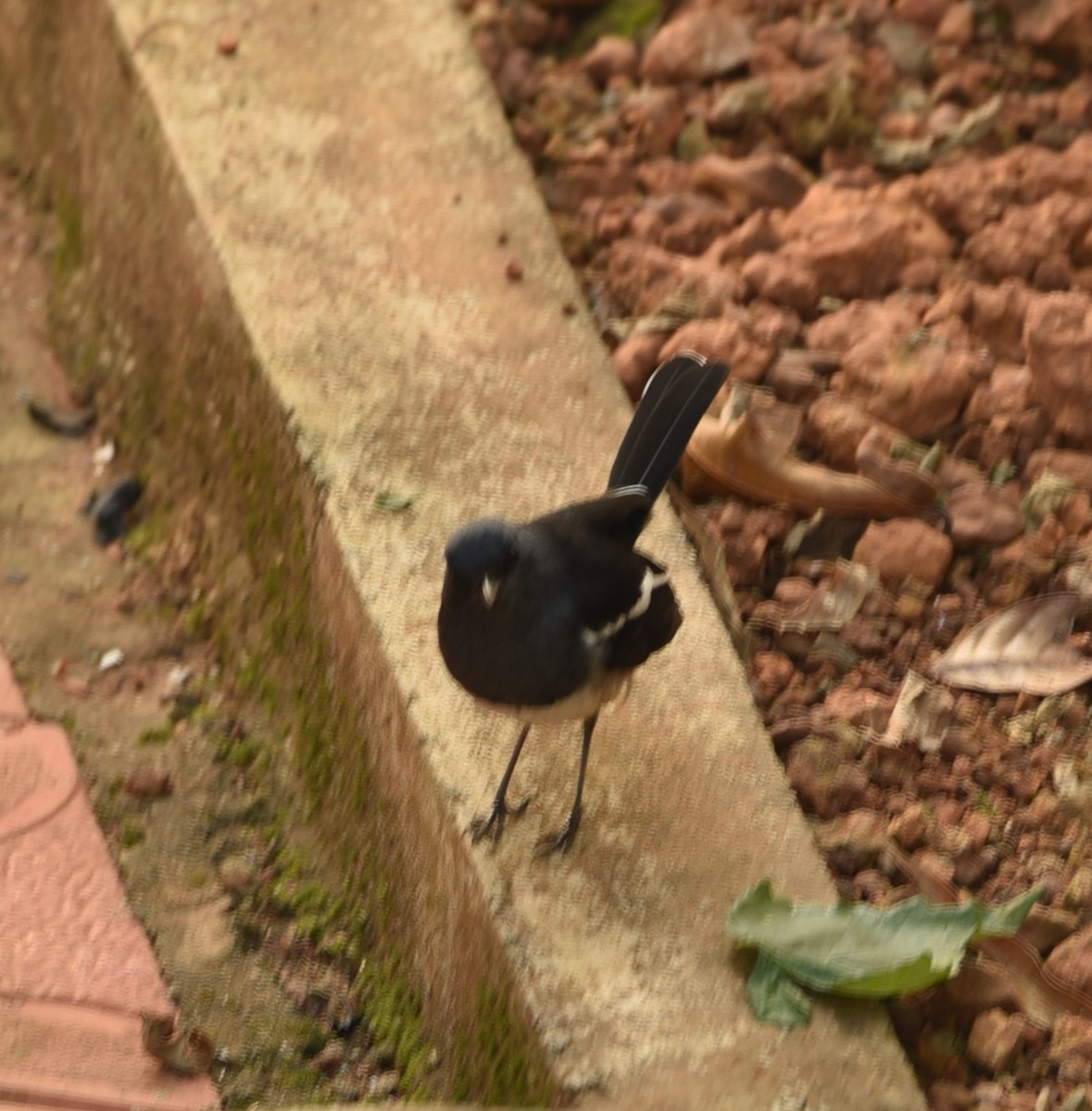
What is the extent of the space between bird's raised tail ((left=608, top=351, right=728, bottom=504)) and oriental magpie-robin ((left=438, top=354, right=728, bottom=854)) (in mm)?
167

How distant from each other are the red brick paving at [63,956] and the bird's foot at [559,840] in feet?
2.76

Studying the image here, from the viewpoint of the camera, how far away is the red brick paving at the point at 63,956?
3236mm

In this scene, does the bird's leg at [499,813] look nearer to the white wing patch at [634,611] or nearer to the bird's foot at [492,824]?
the bird's foot at [492,824]

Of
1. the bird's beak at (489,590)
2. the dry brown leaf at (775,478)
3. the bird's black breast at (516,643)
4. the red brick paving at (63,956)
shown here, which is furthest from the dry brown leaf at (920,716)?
the red brick paving at (63,956)

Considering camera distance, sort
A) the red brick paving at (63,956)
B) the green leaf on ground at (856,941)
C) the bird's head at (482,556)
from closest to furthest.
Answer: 1. the green leaf on ground at (856,941)
2. the bird's head at (482,556)
3. the red brick paving at (63,956)

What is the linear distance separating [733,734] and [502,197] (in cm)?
181

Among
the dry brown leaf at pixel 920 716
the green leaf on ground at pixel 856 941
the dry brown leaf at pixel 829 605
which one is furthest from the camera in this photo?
the dry brown leaf at pixel 829 605

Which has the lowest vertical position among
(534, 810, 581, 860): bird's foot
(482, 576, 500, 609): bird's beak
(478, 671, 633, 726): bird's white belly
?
(534, 810, 581, 860): bird's foot

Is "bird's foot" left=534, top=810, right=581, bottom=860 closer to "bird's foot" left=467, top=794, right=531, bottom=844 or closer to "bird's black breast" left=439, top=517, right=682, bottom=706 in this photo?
"bird's foot" left=467, top=794, right=531, bottom=844

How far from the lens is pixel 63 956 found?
3.48m

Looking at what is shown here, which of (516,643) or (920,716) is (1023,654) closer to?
(920,716)

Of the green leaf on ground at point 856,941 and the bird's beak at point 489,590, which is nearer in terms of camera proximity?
the green leaf on ground at point 856,941

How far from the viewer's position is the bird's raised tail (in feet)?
11.4

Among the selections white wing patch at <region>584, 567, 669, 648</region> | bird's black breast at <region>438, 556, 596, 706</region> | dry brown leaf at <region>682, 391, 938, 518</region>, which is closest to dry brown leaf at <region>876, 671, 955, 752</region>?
dry brown leaf at <region>682, 391, 938, 518</region>
